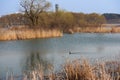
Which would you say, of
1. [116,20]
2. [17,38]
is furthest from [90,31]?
[116,20]

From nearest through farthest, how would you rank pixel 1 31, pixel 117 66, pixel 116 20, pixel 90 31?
1. pixel 117 66
2. pixel 1 31
3. pixel 90 31
4. pixel 116 20

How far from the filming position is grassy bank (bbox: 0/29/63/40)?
20.2m

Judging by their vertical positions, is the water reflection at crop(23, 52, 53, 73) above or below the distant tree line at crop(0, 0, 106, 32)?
above

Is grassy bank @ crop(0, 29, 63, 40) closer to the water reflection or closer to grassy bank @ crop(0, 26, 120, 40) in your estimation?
grassy bank @ crop(0, 26, 120, 40)

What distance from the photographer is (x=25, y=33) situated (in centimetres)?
2192

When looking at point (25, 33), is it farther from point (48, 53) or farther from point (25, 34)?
point (48, 53)

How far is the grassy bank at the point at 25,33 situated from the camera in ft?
66.3

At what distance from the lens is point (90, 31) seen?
3033 cm

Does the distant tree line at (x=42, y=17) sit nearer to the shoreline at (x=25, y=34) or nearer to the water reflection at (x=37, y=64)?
the shoreline at (x=25, y=34)

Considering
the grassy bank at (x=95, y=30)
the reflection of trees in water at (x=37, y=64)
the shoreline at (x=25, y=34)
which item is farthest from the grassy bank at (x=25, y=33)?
the reflection of trees in water at (x=37, y=64)

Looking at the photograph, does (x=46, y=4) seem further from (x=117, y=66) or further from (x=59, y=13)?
(x=117, y=66)

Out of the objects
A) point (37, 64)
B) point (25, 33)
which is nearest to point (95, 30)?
point (25, 33)

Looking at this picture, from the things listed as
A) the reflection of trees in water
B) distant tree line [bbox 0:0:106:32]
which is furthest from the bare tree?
the reflection of trees in water

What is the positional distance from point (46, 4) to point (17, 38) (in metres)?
12.3
